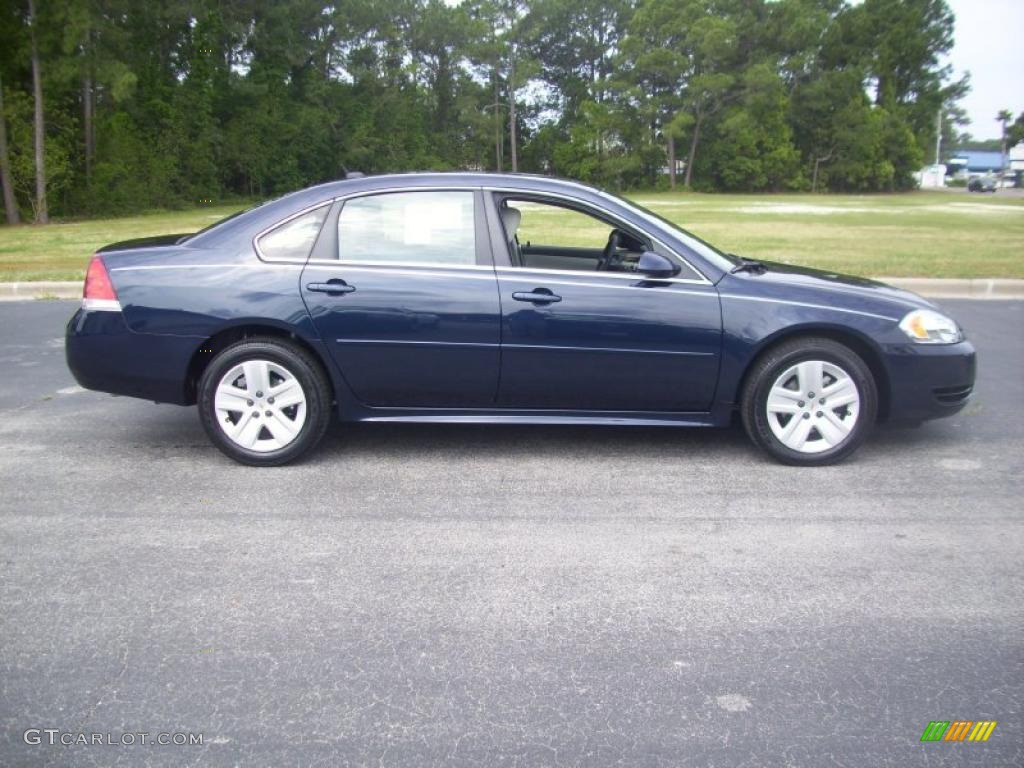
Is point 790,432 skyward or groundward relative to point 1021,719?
skyward

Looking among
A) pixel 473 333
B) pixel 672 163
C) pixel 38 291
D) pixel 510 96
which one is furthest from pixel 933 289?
pixel 510 96

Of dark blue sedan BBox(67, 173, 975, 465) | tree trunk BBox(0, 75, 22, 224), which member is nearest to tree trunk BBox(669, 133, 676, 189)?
tree trunk BBox(0, 75, 22, 224)

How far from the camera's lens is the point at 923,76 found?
242 feet

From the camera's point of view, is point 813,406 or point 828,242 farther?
point 828,242

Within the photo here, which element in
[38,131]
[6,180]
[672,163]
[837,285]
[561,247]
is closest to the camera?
[837,285]

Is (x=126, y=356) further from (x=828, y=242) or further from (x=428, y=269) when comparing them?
(x=828, y=242)

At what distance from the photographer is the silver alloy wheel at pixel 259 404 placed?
478cm

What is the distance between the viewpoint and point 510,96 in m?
65.6

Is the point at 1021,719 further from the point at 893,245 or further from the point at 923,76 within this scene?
the point at 923,76

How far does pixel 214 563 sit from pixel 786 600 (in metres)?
2.26

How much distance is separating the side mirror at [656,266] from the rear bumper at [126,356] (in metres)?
2.42

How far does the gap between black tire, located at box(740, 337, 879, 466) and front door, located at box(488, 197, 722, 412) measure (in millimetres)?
236

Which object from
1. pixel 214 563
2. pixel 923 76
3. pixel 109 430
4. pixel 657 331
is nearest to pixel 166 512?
pixel 214 563

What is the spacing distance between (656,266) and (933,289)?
7.95 metres
